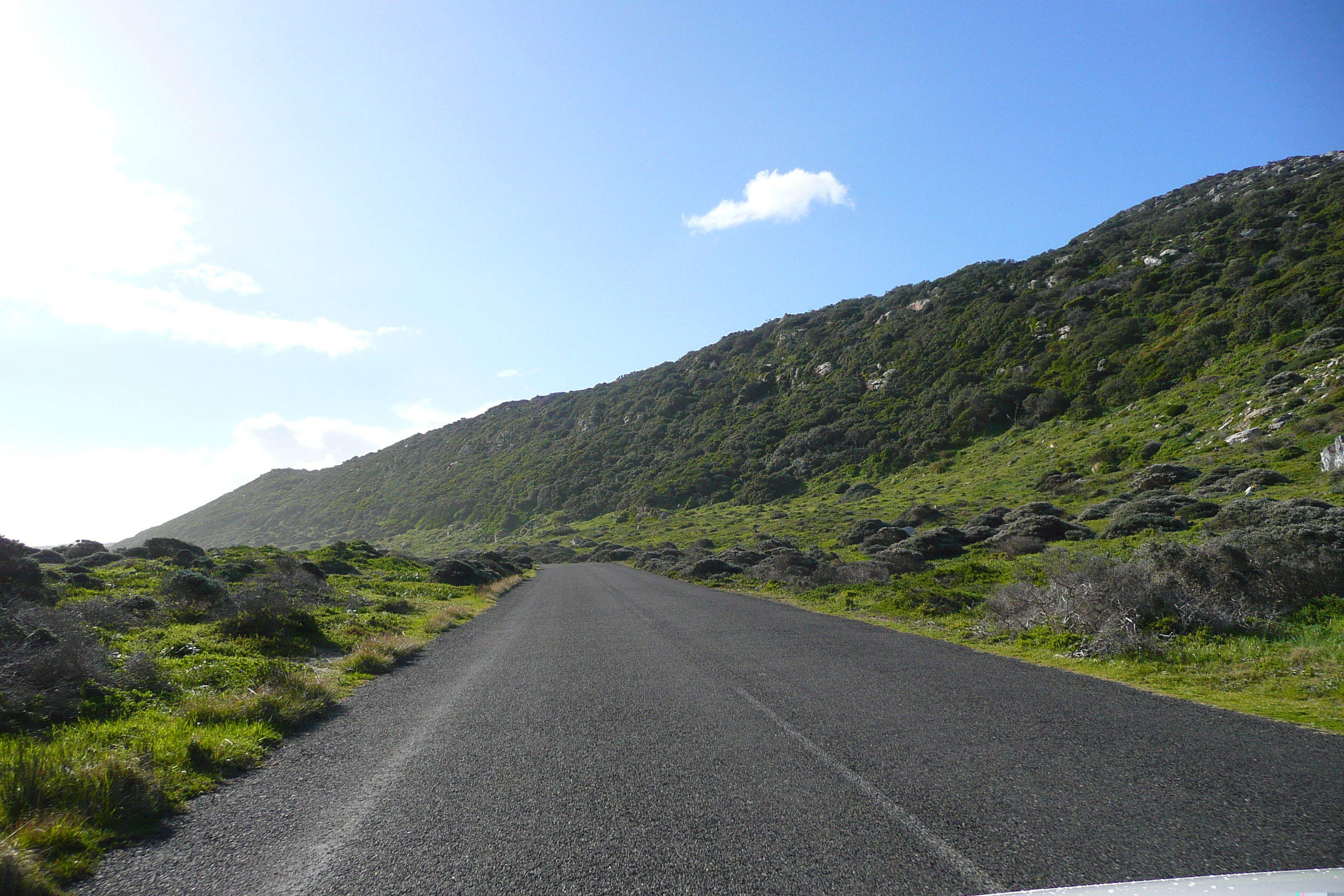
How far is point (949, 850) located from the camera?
3.54m

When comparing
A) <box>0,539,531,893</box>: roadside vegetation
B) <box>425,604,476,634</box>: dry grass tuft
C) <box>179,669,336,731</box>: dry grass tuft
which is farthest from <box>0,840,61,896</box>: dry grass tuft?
<box>425,604,476,634</box>: dry grass tuft

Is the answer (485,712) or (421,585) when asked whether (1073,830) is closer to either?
(485,712)

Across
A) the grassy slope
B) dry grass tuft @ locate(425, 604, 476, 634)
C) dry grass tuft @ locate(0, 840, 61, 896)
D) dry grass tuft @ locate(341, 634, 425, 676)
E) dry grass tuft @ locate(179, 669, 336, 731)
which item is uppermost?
dry grass tuft @ locate(0, 840, 61, 896)

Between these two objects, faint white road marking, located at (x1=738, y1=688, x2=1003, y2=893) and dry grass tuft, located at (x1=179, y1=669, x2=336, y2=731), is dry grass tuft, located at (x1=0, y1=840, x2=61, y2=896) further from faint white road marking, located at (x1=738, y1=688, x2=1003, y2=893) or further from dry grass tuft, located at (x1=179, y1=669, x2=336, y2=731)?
faint white road marking, located at (x1=738, y1=688, x2=1003, y2=893)

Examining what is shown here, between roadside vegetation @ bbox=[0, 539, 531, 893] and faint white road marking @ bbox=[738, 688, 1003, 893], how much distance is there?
4956mm

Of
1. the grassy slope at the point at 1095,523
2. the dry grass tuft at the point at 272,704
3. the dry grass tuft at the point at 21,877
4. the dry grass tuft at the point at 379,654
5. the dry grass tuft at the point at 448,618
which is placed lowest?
the grassy slope at the point at 1095,523

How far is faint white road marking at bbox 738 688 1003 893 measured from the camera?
10.7 ft

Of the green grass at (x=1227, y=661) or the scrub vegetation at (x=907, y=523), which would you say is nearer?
the green grass at (x=1227, y=661)

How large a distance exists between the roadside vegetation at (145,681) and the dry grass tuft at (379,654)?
0.16ft

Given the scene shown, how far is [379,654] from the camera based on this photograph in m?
10.8

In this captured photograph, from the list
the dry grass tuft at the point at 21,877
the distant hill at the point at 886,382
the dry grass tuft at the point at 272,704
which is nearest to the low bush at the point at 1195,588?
the dry grass tuft at the point at 272,704

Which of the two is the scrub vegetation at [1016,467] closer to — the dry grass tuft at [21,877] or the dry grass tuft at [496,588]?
the dry grass tuft at [496,588]

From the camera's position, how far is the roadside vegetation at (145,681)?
13.9 ft

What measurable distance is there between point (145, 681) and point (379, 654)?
3324 millimetres
